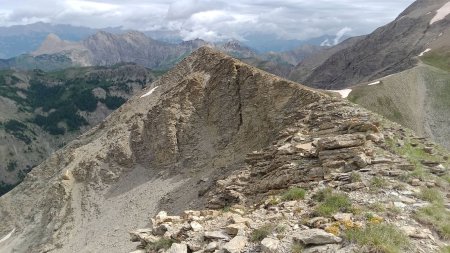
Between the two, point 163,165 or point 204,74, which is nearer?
point 163,165

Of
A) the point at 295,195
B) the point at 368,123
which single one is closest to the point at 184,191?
the point at 368,123

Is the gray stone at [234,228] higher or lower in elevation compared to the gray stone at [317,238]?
lower

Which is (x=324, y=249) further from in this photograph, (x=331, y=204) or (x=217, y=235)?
(x=217, y=235)

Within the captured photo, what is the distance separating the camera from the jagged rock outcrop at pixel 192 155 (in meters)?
32.1

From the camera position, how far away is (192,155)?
202 ft

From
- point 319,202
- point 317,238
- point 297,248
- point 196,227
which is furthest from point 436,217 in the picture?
point 196,227

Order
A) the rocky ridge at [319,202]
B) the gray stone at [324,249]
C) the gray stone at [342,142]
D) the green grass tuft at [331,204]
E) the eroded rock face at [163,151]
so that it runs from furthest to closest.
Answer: the eroded rock face at [163,151] < the gray stone at [342,142] < the green grass tuft at [331,204] < the rocky ridge at [319,202] < the gray stone at [324,249]

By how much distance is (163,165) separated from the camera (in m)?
63.7

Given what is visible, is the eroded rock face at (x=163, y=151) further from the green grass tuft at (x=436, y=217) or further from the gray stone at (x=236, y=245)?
the gray stone at (x=236, y=245)

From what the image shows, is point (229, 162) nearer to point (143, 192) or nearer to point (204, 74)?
point (143, 192)

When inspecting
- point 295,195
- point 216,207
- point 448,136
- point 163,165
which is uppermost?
point 295,195

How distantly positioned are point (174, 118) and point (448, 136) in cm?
6661

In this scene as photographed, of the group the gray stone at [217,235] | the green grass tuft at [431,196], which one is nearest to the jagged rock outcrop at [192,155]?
the green grass tuft at [431,196]

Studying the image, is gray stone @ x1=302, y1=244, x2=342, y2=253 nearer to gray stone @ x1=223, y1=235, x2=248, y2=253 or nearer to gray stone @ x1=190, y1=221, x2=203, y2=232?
gray stone @ x1=223, y1=235, x2=248, y2=253
